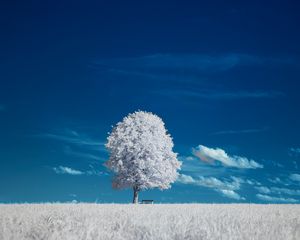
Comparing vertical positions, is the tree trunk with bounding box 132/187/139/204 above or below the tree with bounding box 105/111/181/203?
below

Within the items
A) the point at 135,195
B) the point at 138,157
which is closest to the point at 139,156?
the point at 138,157

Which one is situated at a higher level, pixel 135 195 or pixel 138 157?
pixel 138 157

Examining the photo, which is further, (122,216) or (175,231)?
(122,216)

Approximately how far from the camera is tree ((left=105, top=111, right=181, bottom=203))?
154 feet

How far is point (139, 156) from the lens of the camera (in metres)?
47.8

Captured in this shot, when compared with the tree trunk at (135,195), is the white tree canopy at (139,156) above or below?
above

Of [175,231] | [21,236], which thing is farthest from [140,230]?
[21,236]

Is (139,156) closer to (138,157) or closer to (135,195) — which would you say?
(138,157)

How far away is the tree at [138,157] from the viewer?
47000 mm

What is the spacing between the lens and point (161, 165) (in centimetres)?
4784

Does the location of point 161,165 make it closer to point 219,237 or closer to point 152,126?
point 152,126

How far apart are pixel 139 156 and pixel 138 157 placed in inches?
20.3

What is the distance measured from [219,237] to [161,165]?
3737 cm


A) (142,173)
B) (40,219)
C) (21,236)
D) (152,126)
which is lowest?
(21,236)
